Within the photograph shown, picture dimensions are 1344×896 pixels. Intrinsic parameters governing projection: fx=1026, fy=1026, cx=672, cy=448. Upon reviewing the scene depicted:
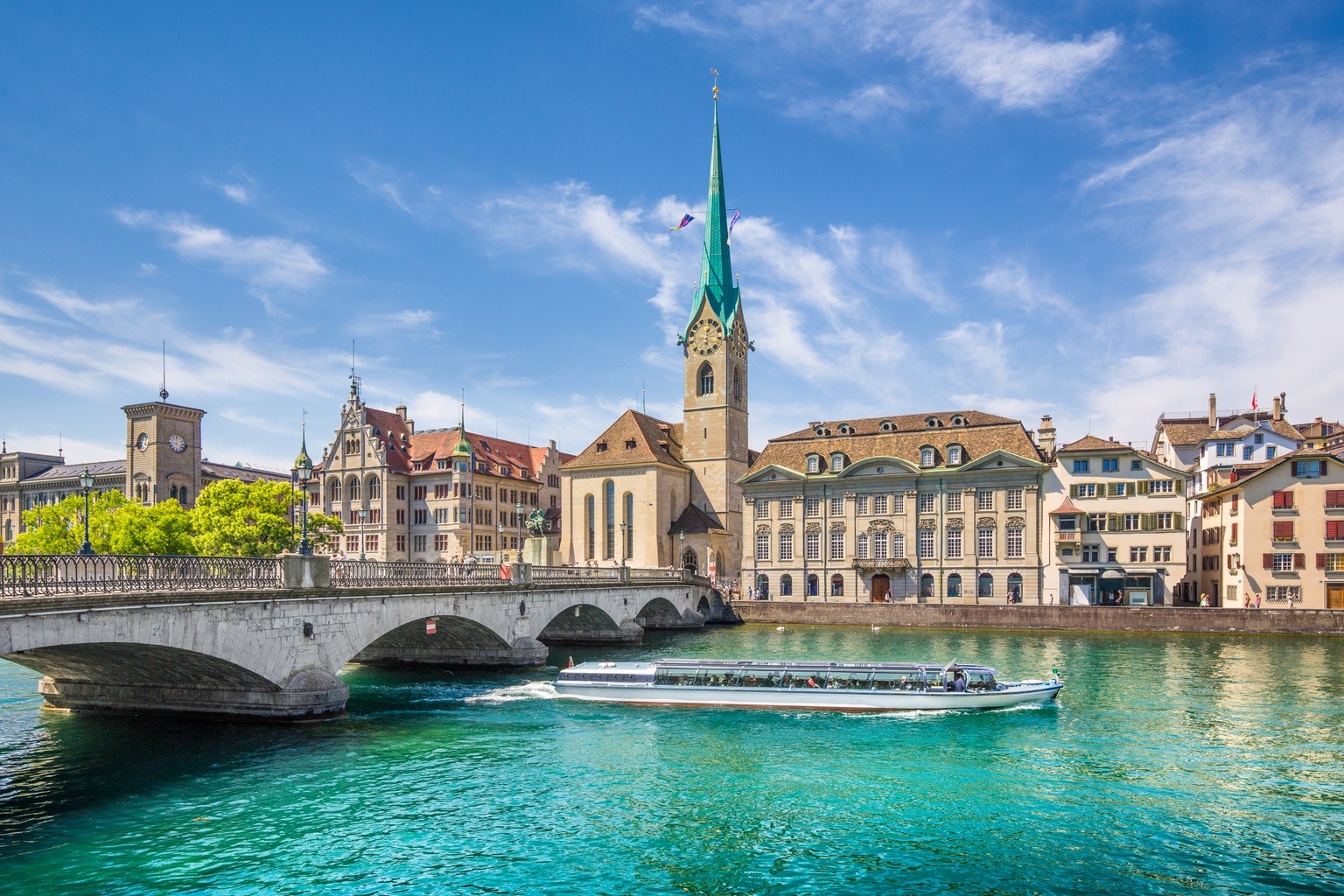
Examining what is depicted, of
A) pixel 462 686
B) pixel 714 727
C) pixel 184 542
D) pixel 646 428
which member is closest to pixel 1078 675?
pixel 714 727

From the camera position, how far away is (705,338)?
108000mm

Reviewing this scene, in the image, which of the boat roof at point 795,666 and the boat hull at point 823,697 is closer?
the boat hull at point 823,697

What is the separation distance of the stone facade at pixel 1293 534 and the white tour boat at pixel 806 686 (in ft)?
127

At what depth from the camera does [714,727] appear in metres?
35.0

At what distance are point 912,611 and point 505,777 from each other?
169 ft

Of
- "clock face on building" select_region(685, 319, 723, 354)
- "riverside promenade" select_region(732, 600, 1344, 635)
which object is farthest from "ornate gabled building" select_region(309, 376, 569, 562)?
"riverside promenade" select_region(732, 600, 1344, 635)

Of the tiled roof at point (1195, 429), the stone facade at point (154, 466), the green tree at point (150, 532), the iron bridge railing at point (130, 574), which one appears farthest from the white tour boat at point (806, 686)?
the stone facade at point (154, 466)

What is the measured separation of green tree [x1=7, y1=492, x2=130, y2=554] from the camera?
223 ft

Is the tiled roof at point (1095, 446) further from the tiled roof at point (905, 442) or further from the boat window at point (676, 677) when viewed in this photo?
the boat window at point (676, 677)

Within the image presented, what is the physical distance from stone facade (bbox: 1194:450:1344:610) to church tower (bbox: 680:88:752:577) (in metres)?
47.3

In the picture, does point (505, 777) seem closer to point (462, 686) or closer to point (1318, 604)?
point (462, 686)

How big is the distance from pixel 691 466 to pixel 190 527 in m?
50.7

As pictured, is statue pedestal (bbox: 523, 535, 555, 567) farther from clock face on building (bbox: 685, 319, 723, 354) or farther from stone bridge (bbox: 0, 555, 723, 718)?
clock face on building (bbox: 685, 319, 723, 354)

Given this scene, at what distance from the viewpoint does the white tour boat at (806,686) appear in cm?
3778
